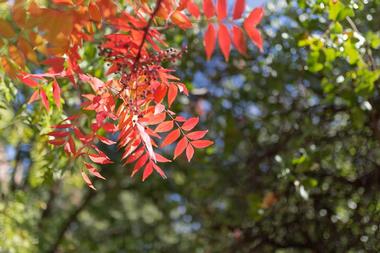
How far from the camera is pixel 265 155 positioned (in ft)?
9.04

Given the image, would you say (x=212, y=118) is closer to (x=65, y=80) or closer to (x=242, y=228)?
(x=242, y=228)

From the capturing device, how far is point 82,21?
107 centimetres

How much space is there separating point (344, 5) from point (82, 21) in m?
0.82

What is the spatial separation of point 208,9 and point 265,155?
1.83m

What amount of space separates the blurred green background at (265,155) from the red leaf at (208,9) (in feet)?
2.20

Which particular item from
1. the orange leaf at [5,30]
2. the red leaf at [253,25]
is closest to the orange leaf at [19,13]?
the orange leaf at [5,30]

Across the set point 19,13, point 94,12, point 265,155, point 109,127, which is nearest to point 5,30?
point 19,13

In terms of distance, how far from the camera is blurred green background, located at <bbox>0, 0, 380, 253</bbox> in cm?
188

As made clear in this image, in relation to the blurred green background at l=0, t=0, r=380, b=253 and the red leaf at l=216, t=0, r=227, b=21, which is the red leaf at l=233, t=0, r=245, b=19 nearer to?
the red leaf at l=216, t=0, r=227, b=21

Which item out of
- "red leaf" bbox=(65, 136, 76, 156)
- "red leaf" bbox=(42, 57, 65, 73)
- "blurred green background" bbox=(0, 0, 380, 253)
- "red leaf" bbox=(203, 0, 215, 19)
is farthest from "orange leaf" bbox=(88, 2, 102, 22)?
"blurred green background" bbox=(0, 0, 380, 253)

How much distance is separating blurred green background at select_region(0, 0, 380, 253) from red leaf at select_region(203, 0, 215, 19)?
670 millimetres

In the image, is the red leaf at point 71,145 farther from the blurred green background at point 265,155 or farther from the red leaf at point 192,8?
the red leaf at point 192,8

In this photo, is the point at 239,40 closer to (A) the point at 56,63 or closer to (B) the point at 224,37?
(B) the point at 224,37

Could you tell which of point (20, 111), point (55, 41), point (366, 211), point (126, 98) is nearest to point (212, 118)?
point (366, 211)
